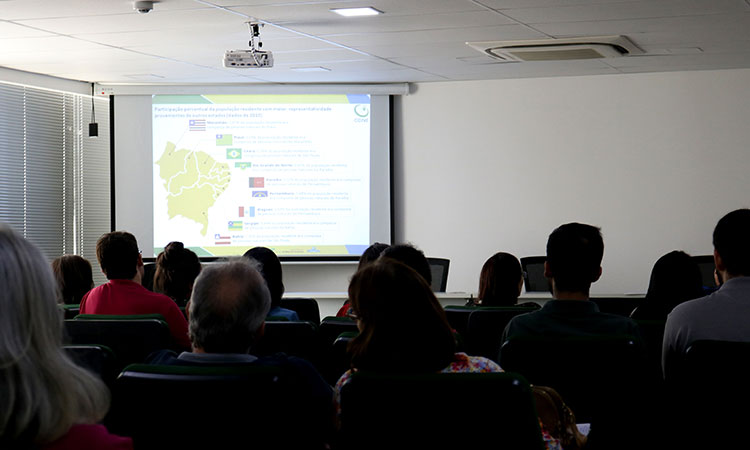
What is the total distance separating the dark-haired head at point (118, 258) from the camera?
13.7 feet

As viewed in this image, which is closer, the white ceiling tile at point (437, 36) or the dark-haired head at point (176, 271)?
the dark-haired head at point (176, 271)

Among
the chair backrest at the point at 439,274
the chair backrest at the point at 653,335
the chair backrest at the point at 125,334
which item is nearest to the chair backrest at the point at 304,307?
the chair backrest at the point at 125,334

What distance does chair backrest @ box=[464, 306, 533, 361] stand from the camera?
12.9 ft

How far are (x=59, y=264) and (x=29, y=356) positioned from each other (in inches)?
147

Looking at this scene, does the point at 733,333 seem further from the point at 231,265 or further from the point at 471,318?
the point at 231,265

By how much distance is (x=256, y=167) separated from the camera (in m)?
9.26

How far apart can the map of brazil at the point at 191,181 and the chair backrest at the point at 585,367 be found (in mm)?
6976

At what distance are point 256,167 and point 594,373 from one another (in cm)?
700

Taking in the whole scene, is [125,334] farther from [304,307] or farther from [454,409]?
[454,409]

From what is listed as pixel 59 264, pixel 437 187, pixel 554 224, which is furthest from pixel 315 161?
pixel 59 264

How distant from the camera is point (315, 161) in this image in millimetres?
9250

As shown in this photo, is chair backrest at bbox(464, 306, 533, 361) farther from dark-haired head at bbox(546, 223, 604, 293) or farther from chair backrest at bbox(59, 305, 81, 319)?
chair backrest at bbox(59, 305, 81, 319)

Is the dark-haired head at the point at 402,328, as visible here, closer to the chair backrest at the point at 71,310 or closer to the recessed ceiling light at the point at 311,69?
the chair backrest at the point at 71,310

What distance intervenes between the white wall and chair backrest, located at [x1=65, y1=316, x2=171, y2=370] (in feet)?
20.0
